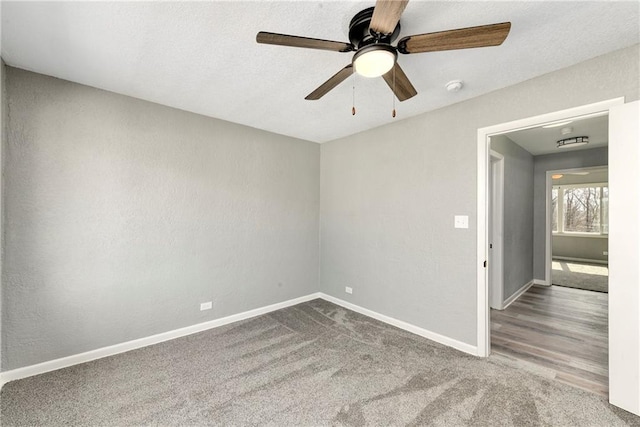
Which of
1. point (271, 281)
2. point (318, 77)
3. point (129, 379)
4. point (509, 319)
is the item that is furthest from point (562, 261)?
point (129, 379)

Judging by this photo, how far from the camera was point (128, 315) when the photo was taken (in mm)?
2627

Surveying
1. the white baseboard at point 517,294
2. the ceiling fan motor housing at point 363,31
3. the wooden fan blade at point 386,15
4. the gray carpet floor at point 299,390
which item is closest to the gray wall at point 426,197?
the gray carpet floor at point 299,390

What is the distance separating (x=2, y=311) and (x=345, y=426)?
9.00ft

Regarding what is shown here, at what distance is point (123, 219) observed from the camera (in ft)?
8.49

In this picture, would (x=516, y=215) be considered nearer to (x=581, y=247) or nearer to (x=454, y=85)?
(x=454, y=85)

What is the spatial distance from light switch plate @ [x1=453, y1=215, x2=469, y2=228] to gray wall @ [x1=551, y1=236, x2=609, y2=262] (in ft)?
19.5

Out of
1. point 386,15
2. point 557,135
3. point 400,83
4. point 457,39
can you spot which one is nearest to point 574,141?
point 557,135

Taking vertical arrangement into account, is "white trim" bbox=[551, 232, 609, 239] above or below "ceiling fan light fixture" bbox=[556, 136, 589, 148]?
below

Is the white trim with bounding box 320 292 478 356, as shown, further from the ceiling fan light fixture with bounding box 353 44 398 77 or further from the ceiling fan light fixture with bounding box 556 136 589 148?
the ceiling fan light fixture with bounding box 556 136 589 148

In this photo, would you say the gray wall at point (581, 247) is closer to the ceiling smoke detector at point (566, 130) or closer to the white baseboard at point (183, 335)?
the ceiling smoke detector at point (566, 130)

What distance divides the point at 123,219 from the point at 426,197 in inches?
123

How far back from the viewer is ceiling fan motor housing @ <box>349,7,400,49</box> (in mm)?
1415

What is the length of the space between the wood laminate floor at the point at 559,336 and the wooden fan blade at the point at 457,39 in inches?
104

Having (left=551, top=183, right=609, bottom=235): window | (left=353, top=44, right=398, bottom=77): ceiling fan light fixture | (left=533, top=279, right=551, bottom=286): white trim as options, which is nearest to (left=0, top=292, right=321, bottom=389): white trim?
(left=353, top=44, right=398, bottom=77): ceiling fan light fixture
